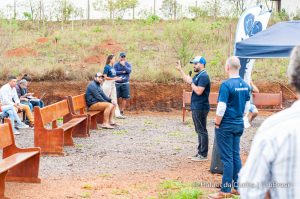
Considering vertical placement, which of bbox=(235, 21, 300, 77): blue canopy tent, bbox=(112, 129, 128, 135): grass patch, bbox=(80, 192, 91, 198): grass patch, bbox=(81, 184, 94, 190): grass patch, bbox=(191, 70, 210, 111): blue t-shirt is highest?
bbox=(235, 21, 300, 77): blue canopy tent

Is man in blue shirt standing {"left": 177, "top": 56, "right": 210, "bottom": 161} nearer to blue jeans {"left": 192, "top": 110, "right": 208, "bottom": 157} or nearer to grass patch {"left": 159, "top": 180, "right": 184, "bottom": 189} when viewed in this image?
blue jeans {"left": 192, "top": 110, "right": 208, "bottom": 157}

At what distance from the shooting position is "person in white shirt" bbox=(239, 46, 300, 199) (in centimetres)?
213

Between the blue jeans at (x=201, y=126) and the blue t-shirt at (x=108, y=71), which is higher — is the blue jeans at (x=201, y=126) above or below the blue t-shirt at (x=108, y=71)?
below

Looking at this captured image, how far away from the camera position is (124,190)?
6840 mm

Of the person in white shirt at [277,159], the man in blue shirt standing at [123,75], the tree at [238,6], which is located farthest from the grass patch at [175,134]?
the tree at [238,6]

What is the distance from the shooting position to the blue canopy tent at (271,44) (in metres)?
7.34

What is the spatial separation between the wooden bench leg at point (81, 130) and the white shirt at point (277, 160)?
30.2ft

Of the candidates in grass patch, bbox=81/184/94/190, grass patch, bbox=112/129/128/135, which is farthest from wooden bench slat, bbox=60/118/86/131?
grass patch, bbox=81/184/94/190

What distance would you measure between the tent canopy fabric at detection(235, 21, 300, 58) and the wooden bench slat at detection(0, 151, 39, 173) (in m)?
3.41

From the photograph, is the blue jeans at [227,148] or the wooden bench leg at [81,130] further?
the wooden bench leg at [81,130]

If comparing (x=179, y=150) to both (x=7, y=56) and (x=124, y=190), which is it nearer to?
(x=124, y=190)

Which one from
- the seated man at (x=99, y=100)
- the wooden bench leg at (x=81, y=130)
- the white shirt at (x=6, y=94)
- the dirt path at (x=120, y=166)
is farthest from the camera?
the seated man at (x=99, y=100)

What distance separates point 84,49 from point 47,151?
50.4 ft

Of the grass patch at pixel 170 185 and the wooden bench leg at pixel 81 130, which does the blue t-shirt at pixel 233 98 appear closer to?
the grass patch at pixel 170 185
